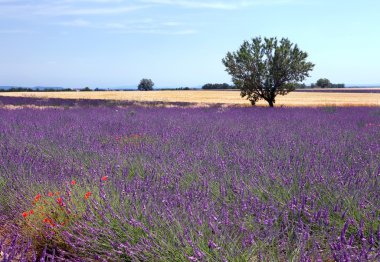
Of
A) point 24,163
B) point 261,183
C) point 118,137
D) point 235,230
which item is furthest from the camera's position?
point 118,137

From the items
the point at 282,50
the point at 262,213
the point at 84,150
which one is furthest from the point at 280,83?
the point at 262,213

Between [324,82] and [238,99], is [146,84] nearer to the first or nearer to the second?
[324,82]

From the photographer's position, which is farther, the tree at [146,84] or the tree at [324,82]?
the tree at [324,82]

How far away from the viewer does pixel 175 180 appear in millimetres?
3600

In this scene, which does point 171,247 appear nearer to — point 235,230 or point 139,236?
point 139,236

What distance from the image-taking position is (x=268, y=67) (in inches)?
811

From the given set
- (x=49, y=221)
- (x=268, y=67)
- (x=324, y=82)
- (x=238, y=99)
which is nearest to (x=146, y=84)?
(x=324, y=82)

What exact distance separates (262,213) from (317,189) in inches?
26.7

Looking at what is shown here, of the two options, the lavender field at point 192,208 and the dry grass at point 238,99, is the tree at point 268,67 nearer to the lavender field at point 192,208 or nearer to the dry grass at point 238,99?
the dry grass at point 238,99

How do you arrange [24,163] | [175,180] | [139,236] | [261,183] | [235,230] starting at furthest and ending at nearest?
[24,163]
[175,180]
[261,183]
[235,230]
[139,236]

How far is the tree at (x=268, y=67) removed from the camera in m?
20.3

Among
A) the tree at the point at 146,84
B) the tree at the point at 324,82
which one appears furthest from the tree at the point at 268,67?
the tree at the point at 324,82

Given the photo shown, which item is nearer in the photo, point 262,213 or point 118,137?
point 262,213

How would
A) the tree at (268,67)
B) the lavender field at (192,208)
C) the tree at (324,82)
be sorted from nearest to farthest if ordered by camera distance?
the lavender field at (192,208), the tree at (268,67), the tree at (324,82)
